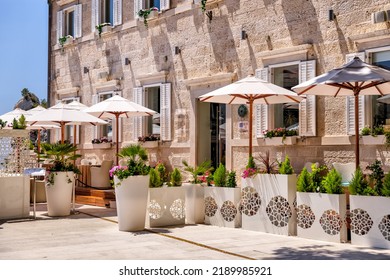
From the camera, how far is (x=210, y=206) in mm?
9359

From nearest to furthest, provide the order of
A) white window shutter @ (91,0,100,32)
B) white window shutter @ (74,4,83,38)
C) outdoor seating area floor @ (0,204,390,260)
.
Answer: outdoor seating area floor @ (0,204,390,260) < white window shutter @ (91,0,100,32) < white window shutter @ (74,4,83,38)

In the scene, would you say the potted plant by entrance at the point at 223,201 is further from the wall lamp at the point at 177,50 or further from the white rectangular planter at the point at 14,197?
the wall lamp at the point at 177,50

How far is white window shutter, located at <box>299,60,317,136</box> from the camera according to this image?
1105 centimetres

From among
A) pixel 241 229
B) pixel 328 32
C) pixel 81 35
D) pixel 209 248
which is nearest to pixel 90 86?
pixel 81 35

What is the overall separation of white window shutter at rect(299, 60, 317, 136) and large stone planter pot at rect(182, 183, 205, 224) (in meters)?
2.88

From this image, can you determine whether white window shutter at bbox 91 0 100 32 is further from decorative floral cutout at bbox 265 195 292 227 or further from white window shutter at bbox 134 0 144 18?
decorative floral cutout at bbox 265 195 292 227

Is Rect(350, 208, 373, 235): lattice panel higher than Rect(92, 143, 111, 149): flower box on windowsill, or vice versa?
Rect(92, 143, 111, 149): flower box on windowsill

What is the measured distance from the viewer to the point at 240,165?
41.5ft

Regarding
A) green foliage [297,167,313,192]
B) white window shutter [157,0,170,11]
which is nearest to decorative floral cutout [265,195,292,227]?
green foliage [297,167,313,192]

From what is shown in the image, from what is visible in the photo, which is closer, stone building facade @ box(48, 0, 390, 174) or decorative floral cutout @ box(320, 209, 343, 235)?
decorative floral cutout @ box(320, 209, 343, 235)

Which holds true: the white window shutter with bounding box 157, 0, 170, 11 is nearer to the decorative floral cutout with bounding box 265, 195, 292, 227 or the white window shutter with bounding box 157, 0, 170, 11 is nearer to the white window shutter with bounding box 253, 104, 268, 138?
the white window shutter with bounding box 253, 104, 268, 138

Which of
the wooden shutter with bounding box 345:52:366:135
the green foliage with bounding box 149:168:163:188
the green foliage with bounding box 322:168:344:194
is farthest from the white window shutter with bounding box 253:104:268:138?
the green foliage with bounding box 322:168:344:194

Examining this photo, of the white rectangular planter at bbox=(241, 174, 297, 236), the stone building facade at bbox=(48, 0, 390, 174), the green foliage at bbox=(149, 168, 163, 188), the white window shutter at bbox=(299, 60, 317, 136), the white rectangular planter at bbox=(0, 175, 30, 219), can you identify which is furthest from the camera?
the white window shutter at bbox=(299, 60, 317, 136)

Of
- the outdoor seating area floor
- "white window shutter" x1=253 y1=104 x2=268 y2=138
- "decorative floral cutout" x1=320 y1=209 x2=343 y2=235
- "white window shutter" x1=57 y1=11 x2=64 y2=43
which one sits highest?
"white window shutter" x1=57 y1=11 x2=64 y2=43
